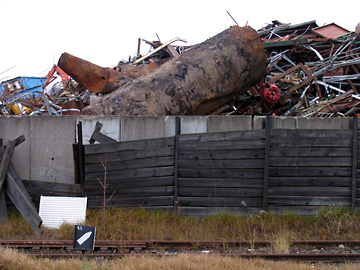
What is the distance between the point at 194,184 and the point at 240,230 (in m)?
1.31

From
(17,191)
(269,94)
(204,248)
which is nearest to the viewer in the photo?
(204,248)

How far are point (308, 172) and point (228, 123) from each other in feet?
6.22

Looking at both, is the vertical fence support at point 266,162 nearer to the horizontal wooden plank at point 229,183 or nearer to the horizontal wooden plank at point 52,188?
the horizontal wooden plank at point 229,183

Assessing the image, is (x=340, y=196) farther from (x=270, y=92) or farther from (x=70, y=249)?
(x=70, y=249)

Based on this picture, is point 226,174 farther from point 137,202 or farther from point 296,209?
point 137,202

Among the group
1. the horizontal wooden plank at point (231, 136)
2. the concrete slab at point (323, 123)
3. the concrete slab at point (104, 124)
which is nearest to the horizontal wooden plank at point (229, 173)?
the horizontal wooden plank at point (231, 136)

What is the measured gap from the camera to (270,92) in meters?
9.61

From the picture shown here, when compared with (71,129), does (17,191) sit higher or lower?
lower

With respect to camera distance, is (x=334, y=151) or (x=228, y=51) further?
(x=228, y=51)

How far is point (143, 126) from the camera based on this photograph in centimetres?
729

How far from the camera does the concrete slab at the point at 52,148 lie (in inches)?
291

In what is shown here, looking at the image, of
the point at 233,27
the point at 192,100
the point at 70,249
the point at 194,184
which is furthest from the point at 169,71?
the point at 70,249

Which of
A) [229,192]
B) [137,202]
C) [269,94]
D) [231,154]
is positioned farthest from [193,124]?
[269,94]

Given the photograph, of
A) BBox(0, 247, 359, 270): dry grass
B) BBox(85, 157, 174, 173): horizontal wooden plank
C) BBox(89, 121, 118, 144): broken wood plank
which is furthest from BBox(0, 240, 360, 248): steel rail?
BBox(89, 121, 118, 144): broken wood plank
